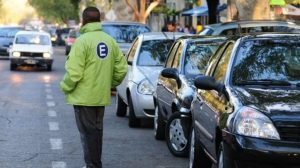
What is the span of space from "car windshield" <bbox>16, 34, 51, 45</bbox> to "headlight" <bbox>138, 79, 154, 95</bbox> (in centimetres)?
1724

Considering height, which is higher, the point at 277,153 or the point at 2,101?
the point at 277,153

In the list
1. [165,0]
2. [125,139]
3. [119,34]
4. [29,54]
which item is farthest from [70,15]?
[125,139]

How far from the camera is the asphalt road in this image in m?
9.02

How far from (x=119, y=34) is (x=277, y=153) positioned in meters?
14.8

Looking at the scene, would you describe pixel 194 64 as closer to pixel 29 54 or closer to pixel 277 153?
pixel 277 153

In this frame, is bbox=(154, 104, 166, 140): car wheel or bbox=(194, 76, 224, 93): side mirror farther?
bbox=(154, 104, 166, 140): car wheel

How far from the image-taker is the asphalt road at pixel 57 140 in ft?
29.6

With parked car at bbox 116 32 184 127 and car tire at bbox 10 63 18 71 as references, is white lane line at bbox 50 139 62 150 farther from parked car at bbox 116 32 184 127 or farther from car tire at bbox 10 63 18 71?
car tire at bbox 10 63 18 71

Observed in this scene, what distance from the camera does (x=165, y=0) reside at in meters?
58.2

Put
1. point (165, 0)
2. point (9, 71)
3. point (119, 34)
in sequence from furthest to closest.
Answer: point (165, 0) < point (9, 71) < point (119, 34)

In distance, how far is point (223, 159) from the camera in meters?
6.34

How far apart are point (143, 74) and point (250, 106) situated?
6204mm

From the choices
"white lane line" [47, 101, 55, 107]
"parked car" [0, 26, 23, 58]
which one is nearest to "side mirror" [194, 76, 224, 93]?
"white lane line" [47, 101, 55, 107]

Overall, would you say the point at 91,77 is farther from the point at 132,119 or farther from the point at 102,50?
the point at 132,119
